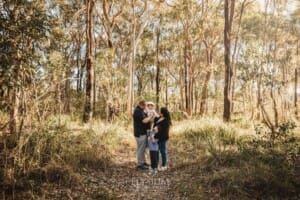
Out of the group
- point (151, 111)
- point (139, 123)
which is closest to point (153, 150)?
point (139, 123)

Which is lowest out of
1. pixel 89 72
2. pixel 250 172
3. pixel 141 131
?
pixel 250 172

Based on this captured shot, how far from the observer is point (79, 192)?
17.7 ft

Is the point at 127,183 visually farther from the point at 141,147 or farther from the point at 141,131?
the point at 141,131

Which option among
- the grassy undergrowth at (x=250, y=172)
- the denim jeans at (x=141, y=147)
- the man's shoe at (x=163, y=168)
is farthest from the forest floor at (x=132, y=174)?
the denim jeans at (x=141, y=147)

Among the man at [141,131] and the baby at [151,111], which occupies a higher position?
the baby at [151,111]

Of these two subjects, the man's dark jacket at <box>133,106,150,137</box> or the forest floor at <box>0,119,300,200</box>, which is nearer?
the forest floor at <box>0,119,300,200</box>

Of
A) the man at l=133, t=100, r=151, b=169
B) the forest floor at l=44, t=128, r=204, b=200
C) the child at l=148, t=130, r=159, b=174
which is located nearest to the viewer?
the forest floor at l=44, t=128, r=204, b=200

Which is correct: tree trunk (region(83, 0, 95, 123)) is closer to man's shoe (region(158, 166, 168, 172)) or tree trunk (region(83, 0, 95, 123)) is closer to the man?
the man

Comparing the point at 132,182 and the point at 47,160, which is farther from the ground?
the point at 47,160

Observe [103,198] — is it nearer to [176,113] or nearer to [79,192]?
[79,192]

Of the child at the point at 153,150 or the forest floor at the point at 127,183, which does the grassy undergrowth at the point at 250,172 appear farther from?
the child at the point at 153,150

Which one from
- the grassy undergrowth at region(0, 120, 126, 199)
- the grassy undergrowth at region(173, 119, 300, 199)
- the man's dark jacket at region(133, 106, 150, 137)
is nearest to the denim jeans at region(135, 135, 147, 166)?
the man's dark jacket at region(133, 106, 150, 137)

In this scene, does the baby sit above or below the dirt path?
above

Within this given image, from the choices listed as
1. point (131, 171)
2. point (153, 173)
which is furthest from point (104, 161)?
point (153, 173)
